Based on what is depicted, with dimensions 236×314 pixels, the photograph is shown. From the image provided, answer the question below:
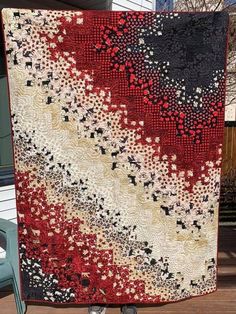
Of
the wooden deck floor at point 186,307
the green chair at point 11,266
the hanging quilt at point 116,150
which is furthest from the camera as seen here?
the wooden deck floor at point 186,307

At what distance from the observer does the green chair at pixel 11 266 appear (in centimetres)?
216

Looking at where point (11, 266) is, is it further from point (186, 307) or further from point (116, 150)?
point (186, 307)

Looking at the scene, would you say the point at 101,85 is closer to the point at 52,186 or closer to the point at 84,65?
the point at 84,65

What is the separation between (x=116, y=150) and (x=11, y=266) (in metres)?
0.92

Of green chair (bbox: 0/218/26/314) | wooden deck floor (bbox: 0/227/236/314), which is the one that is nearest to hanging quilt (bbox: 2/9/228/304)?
green chair (bbox: 0/218/26/314)

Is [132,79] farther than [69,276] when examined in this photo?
No

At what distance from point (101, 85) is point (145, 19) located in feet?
1.36

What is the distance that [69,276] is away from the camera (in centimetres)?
226

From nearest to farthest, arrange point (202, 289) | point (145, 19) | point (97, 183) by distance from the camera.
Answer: point (145, 19) < point (97, 183) < point (202, 289)

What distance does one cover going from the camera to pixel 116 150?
2141 mm

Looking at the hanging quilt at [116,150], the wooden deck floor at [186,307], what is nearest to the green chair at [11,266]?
the hanging quilt at [116,150]

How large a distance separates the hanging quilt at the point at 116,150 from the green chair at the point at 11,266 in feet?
0.17

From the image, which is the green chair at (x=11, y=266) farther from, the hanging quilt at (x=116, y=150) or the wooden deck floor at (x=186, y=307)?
the wooden deck floor at (x=186, y=307)

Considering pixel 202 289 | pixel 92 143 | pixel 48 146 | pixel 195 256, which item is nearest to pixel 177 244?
pixel 195 256
